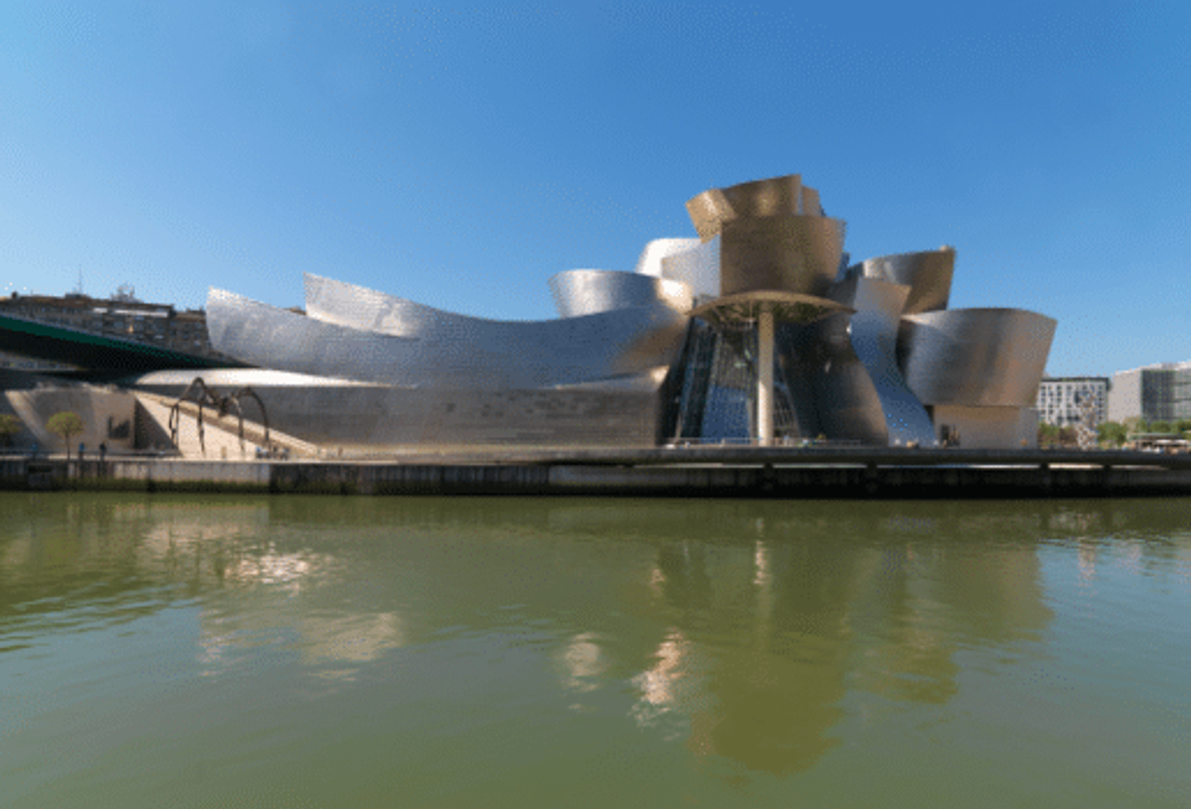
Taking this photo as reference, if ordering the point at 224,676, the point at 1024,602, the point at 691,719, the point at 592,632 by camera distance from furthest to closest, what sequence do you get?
the point at 1024,602
the point at 592,632
the point at 224,676
the point at 691,719

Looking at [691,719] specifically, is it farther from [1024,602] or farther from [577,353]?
[577,353]

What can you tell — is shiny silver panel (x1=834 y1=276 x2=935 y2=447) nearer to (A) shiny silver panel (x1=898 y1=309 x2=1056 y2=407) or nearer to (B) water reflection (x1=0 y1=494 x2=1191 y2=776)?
(A) shiny silver panel (x1=898 y1=309 x2=1056 y2=407)

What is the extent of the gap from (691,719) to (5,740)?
4.49 m

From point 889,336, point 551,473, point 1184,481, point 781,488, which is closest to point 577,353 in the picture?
point 551,473

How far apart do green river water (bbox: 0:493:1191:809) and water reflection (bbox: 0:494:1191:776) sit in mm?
44

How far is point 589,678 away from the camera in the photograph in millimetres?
5102

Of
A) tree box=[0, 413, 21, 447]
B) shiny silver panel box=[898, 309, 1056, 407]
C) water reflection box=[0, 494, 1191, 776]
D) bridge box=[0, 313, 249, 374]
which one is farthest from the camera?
bridge box=[0, 313, 249, 374]

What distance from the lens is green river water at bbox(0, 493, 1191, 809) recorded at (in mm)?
3578

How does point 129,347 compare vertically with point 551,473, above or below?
above

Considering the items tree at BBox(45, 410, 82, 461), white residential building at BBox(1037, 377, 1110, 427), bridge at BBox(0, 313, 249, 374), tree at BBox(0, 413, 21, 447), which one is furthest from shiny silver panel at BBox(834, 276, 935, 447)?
white residential building at BBox(1037, 377, 1110, 427)

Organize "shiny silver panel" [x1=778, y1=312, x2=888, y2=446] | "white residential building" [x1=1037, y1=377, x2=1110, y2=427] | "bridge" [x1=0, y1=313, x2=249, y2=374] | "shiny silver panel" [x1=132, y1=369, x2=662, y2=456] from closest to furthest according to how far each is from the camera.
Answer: "shiny silver panel" [x1=132, y1=369, x2=662, y2=456] → "shiny silver panel" [x1=778, y1=312, x2=888, y2=446] → "bridge" [x1=0, y1=313, x2=249, y2=374] → "white residential building" [x1=1037, y1=377, x2=1110, y2=427]

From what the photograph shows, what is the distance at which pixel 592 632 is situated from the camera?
20.9 feet

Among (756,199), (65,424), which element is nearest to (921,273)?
(756,199)

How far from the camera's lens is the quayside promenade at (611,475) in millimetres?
20594
